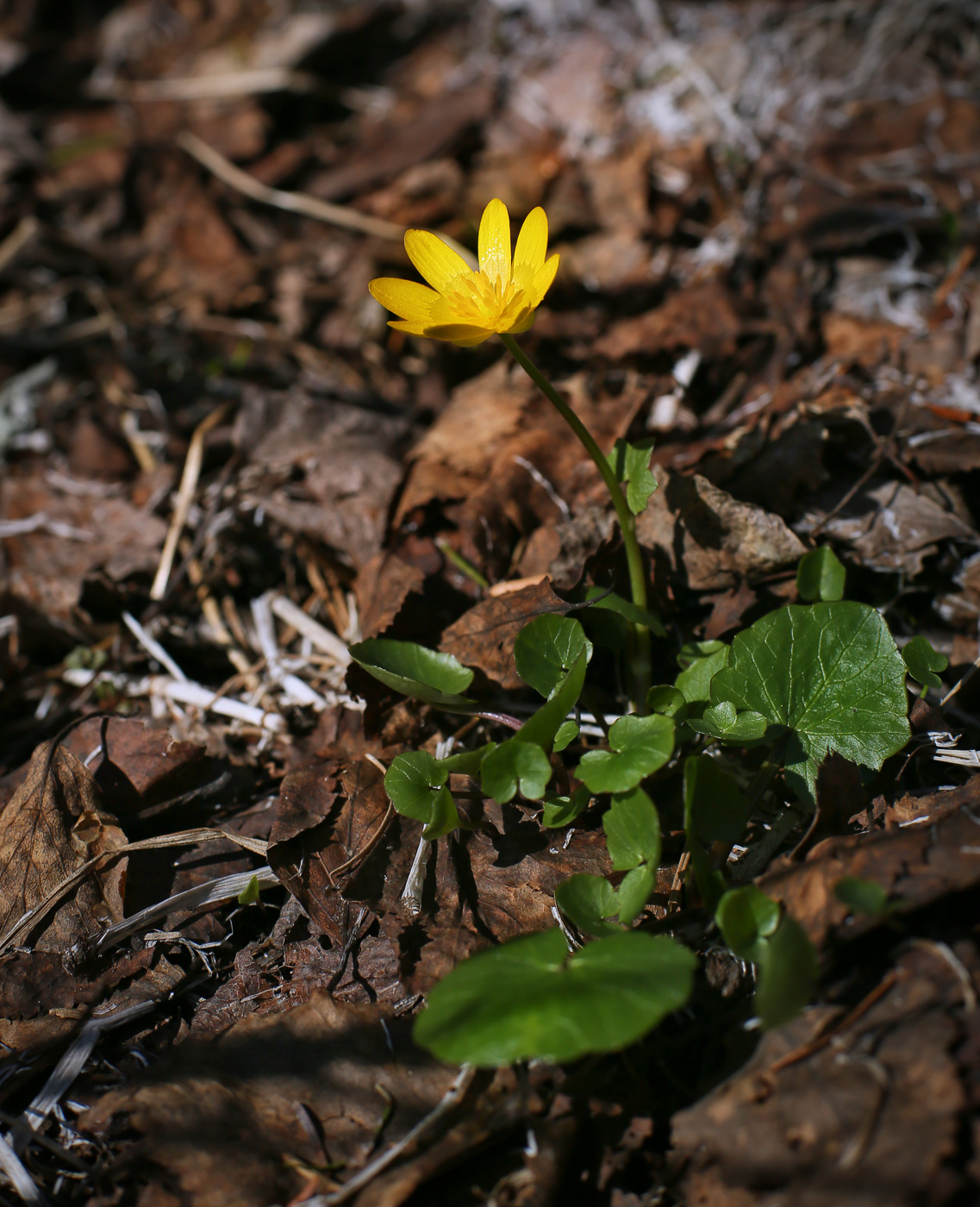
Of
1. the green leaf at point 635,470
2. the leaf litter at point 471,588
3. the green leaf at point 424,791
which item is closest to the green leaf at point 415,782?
the green leaf at point 424,791

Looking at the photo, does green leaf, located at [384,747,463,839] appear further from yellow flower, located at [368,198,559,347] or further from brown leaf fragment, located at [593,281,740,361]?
brown leaf fragment, located at [593,281,740,361]

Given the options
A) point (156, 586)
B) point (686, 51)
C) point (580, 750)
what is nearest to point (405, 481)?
point (156, 586)

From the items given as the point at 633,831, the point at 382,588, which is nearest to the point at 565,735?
the point at 633,831

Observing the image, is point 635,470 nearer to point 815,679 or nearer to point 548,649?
point 548,649

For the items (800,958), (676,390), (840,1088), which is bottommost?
(840,1088)

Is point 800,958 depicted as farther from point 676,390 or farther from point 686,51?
point 686,51

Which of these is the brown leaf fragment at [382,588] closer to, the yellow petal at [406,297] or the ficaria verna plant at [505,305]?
the ficaria verna plant at [505,305]
